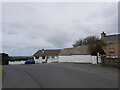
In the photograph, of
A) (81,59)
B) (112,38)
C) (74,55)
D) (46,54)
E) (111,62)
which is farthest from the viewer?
(46,54)

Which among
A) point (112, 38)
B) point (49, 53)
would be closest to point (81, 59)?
point (112, 38)

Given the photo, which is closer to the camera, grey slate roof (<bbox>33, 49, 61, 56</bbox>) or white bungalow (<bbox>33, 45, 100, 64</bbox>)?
white bungalow (<bbox>33, 45, 100, 64</bbox>)

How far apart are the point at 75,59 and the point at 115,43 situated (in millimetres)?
18467

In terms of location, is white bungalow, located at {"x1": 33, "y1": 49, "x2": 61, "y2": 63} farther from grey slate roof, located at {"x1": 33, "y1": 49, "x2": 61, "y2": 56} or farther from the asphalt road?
the asphalt road

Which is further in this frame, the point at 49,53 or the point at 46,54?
the point at 49,53

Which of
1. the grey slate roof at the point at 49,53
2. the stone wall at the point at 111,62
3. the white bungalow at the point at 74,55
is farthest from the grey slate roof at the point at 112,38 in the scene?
the stone wall at the point at 111,62

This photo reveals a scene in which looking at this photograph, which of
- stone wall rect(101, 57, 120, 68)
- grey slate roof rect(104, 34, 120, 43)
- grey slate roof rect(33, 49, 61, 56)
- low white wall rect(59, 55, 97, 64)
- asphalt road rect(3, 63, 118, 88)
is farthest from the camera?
grey slate roof rect(33, 49, 61, 56)

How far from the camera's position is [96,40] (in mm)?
37719

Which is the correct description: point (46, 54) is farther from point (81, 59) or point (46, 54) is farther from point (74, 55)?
point (81, 59)

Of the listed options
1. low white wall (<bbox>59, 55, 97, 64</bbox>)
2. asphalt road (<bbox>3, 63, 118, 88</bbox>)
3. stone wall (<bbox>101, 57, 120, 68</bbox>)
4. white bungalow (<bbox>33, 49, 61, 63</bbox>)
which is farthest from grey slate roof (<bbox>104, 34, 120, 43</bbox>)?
asphalt road (<bbox>3, 63, 118, 88</bbox>)

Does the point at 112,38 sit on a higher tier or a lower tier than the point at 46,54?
higher

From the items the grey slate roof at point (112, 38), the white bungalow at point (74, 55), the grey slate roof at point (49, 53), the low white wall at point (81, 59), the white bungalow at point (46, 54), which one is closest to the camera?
the low white wall at point (81, 59)

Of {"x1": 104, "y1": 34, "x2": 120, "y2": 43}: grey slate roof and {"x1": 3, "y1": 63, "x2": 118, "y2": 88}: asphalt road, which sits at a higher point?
{"x1": 104, "y1": 34, "x2": 120, "y2": 43}: grey slate roof

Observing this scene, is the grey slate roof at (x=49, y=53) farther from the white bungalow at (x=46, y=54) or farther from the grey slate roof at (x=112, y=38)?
the grey slate roof at (x=112, y=38)
